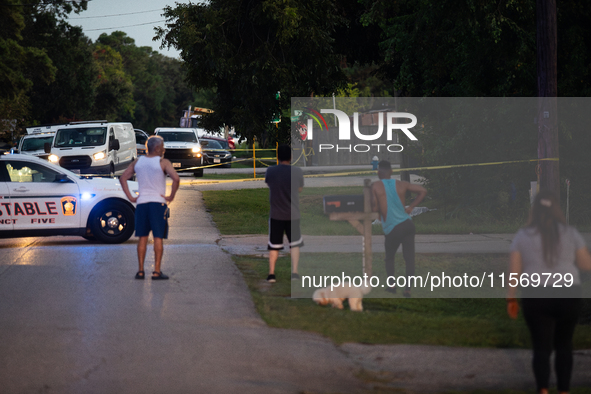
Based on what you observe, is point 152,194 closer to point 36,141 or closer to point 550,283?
point 550,283

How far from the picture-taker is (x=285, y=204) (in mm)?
9211

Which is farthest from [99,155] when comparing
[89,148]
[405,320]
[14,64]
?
[14,64]

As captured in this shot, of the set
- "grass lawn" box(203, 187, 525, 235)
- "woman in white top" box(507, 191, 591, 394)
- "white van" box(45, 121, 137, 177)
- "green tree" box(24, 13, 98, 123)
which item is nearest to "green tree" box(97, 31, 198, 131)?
"green tree" box(24, 13, 98, 123)

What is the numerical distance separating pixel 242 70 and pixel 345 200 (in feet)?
30.3

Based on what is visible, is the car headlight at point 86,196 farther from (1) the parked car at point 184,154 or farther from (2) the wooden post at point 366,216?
(1) the parked car at point 184,154

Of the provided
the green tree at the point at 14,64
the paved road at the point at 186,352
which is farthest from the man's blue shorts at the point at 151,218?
the green tree at the point at 14,64

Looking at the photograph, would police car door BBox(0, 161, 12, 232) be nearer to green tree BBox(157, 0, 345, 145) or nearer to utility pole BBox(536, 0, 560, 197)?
green tree BBox(157, 0, 345, 145)

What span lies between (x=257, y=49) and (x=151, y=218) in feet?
28.4

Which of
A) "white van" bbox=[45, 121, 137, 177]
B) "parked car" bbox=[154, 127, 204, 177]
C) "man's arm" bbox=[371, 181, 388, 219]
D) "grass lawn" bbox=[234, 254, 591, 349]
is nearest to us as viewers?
"grass lawn" bbox=[234, 254, 591, 349]

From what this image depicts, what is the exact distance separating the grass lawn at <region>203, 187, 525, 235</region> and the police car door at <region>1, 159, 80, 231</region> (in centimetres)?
350

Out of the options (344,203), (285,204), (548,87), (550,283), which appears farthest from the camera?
(548,87)

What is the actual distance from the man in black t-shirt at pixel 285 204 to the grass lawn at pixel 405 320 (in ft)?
1.80

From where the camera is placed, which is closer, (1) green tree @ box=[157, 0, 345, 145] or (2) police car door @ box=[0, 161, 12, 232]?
(2) police car door @ box=[0, 161, 12, 232]

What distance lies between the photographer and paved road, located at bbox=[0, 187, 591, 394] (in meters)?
5.58
